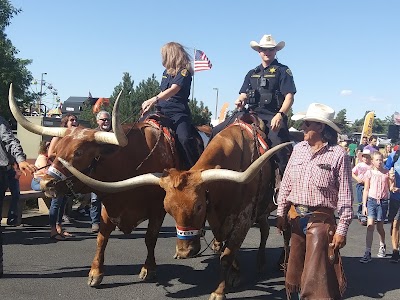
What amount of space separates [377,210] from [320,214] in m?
3.93

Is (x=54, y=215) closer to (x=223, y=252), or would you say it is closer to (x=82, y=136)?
(x=82, y=136)

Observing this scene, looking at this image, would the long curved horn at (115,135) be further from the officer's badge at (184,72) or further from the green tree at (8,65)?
the green tree at (8,65)

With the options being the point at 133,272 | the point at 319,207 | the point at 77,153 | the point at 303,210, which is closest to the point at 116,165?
the point at 77,153

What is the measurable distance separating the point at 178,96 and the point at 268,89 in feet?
4.33

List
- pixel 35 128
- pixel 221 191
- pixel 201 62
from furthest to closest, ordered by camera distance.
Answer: pixel 201 62 < pixel 35 128 < pixel 221 191

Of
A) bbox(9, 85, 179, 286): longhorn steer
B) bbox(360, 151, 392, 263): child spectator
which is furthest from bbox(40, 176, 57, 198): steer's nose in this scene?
bbox(360, 151, 392, 263): child spectator

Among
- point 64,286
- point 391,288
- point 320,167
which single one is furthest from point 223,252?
point 391,288

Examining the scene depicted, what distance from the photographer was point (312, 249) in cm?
392

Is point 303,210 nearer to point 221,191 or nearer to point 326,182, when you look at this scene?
point 326,182

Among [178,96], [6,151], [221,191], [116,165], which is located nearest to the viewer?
[221,191]

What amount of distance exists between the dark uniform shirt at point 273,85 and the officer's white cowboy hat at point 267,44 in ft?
0.81

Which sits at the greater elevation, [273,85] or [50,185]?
[273,85]

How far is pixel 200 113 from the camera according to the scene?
26922 millimetres

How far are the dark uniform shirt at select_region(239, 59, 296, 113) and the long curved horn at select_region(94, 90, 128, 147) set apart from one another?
7.87ft
